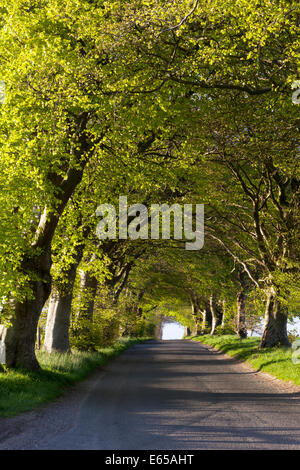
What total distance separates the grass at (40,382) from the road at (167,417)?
0.45m

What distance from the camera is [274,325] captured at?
997 inches

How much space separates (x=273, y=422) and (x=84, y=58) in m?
10.2

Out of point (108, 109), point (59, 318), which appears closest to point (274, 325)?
point (59, 318)

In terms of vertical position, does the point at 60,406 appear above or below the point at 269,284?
below

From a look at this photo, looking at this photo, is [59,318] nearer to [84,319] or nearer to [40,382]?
[84,319]

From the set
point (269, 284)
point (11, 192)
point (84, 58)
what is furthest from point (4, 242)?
point (269, 284)

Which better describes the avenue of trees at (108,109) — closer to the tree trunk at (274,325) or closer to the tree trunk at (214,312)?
the tree trunk at (274,325)

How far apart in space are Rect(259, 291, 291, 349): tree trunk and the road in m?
7.92

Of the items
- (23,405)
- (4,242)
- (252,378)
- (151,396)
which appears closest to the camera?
(23,405)

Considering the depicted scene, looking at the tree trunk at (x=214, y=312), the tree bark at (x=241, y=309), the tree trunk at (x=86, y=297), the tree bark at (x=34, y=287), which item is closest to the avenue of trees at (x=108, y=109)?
the tree bark at (x=34, y=287)

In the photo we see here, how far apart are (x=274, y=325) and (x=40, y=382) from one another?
1501 cm

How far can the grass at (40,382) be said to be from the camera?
10782mm

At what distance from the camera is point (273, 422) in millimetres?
9719
